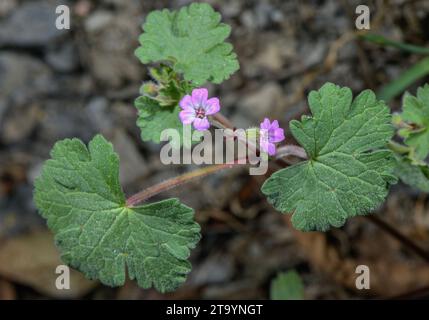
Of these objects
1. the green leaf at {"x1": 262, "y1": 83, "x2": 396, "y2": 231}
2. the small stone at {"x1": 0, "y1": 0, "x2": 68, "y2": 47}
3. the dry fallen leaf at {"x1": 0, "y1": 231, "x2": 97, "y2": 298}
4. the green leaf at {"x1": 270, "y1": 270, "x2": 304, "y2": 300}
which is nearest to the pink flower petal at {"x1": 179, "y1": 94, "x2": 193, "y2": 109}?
the green leaf at {"x1": 262, "y1": 83, "x2": 396, "y2": 231}

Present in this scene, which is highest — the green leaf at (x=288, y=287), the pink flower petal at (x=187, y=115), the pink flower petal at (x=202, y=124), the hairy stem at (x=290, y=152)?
the pink flower petal at (x=187, y=115)

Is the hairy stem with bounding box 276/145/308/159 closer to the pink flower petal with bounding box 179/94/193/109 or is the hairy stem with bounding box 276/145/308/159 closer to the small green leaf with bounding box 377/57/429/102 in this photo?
the pink flower petal with bounding box 179/94/193/109

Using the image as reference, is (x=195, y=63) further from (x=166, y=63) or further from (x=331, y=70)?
(x=331, y=70)

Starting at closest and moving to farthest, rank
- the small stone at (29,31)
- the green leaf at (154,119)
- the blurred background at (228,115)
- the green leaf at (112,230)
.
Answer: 1. the green leaf at (112,230)
2. the green leaf at (154,119)
3. the blurred background at (228,115)
4. the small stone at (29,31)

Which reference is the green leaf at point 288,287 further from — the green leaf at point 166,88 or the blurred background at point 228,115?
the green leaf at point 166,88

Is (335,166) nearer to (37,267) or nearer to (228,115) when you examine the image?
(228,115)

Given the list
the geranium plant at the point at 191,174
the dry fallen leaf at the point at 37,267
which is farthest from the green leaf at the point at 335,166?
the dry fallen leaf at the point at 37,267
